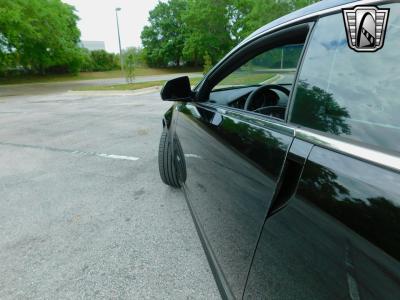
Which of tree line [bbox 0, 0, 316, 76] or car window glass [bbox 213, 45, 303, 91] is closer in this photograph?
car window glass [bbox 213, 45, 303, 91]

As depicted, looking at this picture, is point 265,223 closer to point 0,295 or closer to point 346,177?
point 346,177

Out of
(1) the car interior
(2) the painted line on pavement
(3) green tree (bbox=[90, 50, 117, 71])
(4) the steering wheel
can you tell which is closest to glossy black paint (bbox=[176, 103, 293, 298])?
(1) the car interior

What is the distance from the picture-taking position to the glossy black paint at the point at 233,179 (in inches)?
44.5

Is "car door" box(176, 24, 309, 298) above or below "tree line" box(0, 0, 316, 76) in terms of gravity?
below

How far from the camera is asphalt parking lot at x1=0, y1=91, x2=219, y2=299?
76.3 inches

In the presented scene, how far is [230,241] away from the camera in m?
1.43

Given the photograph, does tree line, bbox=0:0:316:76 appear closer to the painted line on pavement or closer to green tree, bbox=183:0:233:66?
green tree, bbox=183:0:233:66

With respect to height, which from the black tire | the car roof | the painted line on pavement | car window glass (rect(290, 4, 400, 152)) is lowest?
the painted line on pavement

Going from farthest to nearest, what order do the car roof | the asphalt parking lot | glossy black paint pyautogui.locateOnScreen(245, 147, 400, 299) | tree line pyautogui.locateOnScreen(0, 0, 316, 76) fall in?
tree line pyautogui.locateOnScreen(0, 0, 316, 76) < the asphalt parking lot < the car roof < glossy black paint pyautogui.locateOnScreen(245, 147, 400, 299)

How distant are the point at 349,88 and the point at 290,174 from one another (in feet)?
1.20

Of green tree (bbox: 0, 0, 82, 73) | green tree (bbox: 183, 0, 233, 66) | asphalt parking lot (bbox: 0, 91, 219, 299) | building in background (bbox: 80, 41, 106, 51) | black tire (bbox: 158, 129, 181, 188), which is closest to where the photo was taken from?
→ asphalt parking lot (bbox: 0, 91, 219, 299)

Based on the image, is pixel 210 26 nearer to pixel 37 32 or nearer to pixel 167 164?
pixel 37 32

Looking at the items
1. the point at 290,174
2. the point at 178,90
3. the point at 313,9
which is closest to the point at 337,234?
the point at 290,174

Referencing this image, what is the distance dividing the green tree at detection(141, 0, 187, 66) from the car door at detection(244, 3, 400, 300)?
51.0m
